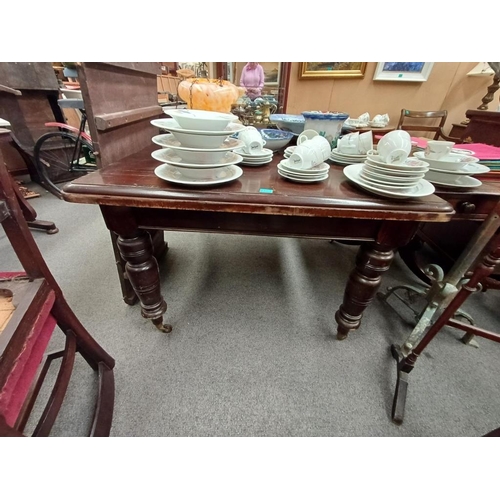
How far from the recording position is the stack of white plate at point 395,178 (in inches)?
22.8

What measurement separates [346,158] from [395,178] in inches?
→ 13.9

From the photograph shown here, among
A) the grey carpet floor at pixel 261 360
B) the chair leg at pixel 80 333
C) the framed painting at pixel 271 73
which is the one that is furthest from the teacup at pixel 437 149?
the framed painting at pixel 271 73

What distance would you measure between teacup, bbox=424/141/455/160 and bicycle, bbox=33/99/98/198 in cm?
256

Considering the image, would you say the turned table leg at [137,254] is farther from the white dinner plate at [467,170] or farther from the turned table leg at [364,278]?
the white dinner plate at [467,170]

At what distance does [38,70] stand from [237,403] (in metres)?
3.25

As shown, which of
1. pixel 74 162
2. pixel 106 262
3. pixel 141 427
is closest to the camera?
pixel 141 427

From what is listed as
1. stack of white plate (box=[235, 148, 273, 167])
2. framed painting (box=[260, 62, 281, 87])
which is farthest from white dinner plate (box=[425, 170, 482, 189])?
framed painting (box=[260, 62, 281, 87])

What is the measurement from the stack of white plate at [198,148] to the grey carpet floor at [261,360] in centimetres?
73

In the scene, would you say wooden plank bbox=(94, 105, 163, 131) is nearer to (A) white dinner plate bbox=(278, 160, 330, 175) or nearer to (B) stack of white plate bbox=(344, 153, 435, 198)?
(A) white dinner plate bbox=(278, 160, 330, 175)

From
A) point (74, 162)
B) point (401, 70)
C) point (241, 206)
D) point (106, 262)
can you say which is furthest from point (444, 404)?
point (74, 162)

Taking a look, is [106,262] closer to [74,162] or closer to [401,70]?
[74,162]

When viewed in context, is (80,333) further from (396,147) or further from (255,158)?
(396,147)

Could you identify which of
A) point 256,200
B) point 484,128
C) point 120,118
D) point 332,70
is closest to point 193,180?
point 256,200

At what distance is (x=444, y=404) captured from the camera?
880 millimetres
